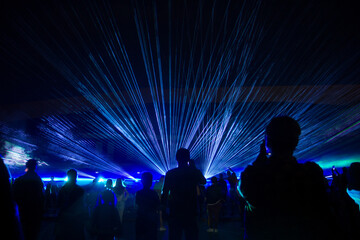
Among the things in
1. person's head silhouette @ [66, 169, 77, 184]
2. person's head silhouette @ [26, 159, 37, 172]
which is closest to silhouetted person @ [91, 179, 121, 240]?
person's head silhouette @ [66, 169, 77, 184]

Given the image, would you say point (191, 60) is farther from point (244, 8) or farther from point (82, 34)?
point (82, 34)

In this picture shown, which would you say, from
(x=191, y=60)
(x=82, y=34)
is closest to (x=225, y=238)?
(x=191, y=60)

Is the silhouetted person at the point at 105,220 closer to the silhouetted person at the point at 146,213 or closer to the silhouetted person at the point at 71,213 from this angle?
the silhouetted person at the point at 71,213

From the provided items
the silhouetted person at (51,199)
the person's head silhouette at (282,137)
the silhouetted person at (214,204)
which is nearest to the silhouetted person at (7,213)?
the person's head silhouette at (282,137)

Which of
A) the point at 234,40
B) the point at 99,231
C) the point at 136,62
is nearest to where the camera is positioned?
the point at 99,231

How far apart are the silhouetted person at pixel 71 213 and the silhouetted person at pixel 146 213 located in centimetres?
104

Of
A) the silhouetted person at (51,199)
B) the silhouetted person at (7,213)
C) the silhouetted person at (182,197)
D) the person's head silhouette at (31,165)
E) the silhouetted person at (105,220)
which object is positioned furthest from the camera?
the silhouetted person at (51,199)

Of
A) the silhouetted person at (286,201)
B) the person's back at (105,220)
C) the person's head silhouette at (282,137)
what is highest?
the person's head silhouette at (282,137)

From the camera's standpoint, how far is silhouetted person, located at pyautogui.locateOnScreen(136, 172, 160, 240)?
138 inches

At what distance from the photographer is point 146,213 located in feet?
11.7

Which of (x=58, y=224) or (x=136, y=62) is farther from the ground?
(x=136, y=62)

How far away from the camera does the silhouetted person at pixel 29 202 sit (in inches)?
146

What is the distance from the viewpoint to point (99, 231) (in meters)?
3.85

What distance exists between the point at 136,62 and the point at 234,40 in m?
3.15
